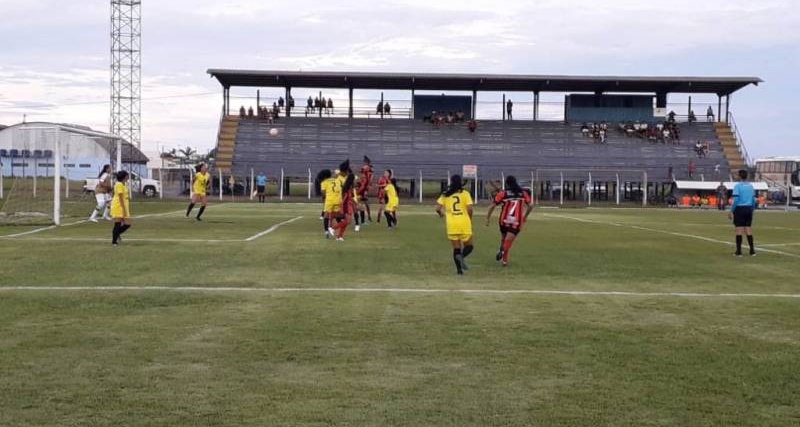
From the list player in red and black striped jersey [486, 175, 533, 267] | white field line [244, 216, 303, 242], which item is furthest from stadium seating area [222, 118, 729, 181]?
player in red and black striped jersey [486, 175, 533, 267]

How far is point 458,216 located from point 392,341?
20.5 feet

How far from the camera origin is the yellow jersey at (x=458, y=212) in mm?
14500

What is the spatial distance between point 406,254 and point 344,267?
2856 mm

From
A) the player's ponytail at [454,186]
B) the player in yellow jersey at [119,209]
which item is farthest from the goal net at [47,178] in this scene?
the player's ponytail at [454,186]

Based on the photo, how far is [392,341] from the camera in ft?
27.8

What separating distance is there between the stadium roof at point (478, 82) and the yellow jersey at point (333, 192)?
137 ft

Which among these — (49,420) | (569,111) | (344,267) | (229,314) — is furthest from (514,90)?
(49,420)

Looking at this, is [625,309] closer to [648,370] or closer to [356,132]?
[648,370]

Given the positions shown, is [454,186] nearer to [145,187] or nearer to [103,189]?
[103,189]

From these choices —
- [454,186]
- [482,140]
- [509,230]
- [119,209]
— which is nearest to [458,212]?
[454,186]

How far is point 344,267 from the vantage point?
15086 mm

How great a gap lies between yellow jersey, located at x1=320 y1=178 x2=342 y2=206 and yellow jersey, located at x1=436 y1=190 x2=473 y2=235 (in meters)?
6.90

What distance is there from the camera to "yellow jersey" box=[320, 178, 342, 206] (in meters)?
21.3

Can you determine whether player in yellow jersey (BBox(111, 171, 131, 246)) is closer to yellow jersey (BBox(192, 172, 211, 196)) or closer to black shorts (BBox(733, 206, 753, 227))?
yellow jersey (BBox(192, 172, 211, 196))
